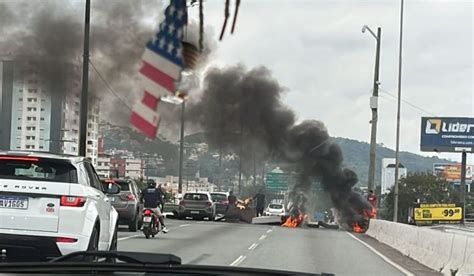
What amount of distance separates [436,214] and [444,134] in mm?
21203

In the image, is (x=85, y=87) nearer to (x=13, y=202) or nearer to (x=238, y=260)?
(x=238, y=260)

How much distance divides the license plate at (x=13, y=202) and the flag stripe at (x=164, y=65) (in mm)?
2747

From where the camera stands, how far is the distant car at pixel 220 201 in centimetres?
4293

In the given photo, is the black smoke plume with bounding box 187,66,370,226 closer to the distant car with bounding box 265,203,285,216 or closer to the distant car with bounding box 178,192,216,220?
the distant car with bounding box 178,192,216,220

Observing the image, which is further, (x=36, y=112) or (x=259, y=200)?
(x=259, y=200)

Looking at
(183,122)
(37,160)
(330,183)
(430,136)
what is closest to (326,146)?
(330,183)

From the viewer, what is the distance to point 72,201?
9.20 m

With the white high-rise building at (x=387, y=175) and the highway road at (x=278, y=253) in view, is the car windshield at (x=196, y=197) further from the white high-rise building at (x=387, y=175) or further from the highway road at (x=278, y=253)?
the white high-rise building at (x=387, y=175)

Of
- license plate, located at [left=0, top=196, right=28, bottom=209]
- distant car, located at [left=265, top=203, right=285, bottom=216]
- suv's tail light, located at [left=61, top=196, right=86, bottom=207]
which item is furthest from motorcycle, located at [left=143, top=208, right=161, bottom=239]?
distant car, located at [left=265, top=203, right=285, bottom=216]

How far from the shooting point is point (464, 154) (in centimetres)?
7419

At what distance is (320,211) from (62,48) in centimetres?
3501

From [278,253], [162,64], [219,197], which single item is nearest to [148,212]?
[278,253]

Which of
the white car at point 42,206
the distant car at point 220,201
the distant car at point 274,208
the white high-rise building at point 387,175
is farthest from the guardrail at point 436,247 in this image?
the white high-rise building at point 387,175

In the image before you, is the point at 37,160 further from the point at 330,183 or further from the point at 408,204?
the point at 408,204
